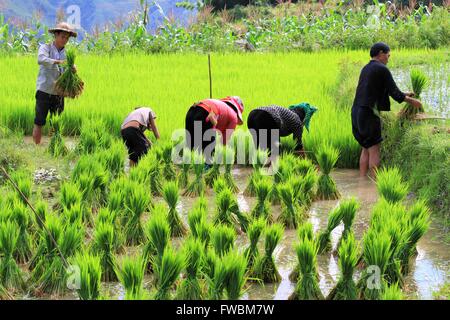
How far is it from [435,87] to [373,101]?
2454 millimetres

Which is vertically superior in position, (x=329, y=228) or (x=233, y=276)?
(x=233, y=276)

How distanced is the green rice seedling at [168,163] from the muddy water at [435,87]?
102 inches

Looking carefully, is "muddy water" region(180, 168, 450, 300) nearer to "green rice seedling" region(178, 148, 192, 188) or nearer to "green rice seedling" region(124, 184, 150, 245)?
"green rice seedling" region(178, 148, 192, 188)

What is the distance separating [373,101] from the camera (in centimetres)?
724

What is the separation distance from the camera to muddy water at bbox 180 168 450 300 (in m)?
4.74

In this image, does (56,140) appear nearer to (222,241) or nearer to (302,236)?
(222,241)

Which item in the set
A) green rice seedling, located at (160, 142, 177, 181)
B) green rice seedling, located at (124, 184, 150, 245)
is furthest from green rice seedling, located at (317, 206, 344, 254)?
green rice seedling, located at (160, 142, 177, 181)

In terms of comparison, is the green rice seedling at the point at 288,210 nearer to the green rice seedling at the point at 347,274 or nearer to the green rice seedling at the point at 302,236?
the green rice seedling at the point at 302,236

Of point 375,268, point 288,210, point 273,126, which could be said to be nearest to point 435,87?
point 273,126

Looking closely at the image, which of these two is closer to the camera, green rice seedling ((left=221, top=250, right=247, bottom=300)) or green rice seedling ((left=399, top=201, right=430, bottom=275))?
green rice seedling ((left=221, top=250, right=247, bottom=300))

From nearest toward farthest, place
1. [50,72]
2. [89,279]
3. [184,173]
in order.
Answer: [89,279] < [184,173] < [50,72]

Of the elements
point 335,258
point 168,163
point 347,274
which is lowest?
point 335,258

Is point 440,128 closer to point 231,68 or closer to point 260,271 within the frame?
point 260,271
